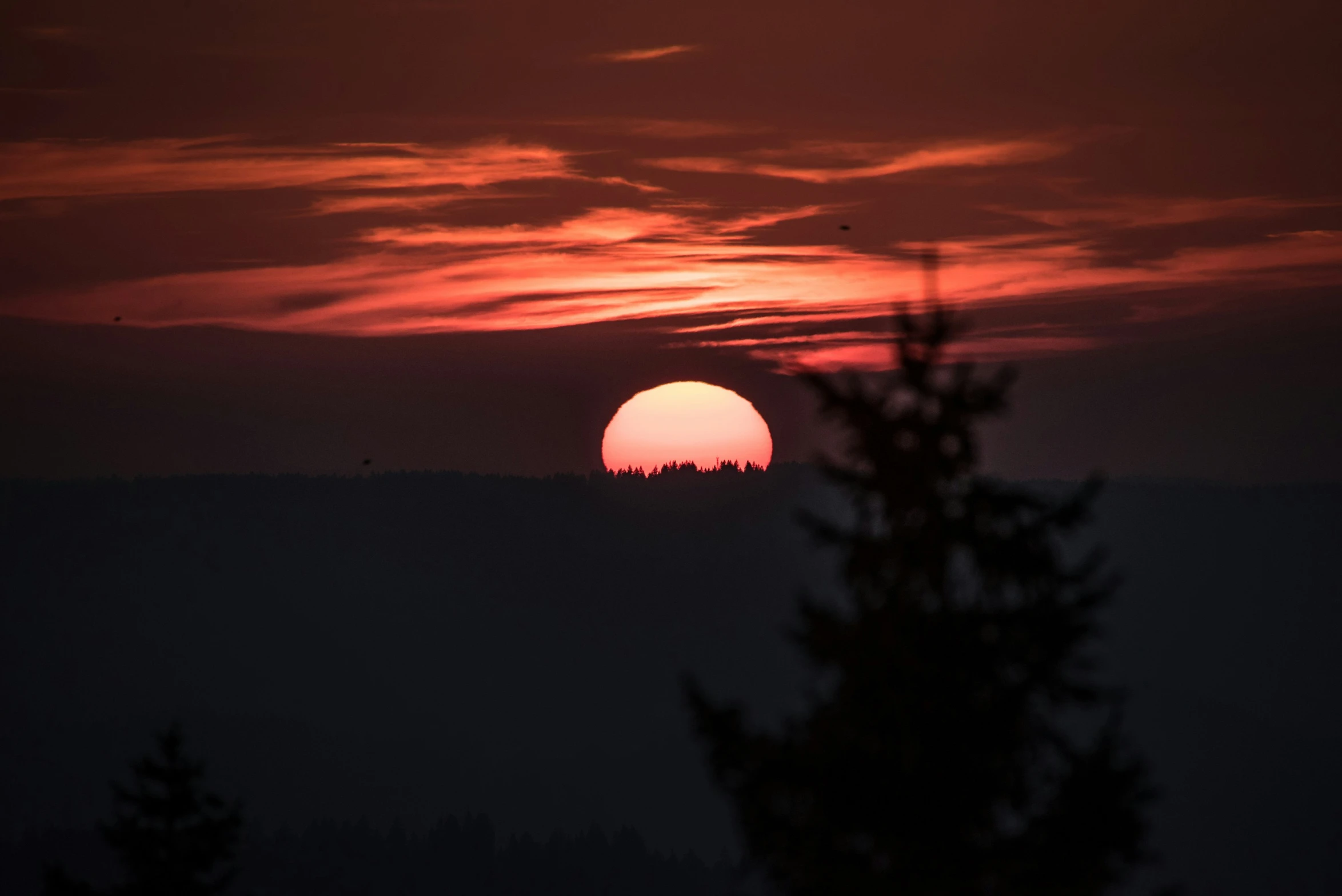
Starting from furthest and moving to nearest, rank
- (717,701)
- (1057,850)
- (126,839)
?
1. (126,839)
2. (717,701)
3. (1057,850)

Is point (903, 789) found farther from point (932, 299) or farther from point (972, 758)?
point (932, 299)

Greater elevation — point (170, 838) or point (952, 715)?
point (170, 838)

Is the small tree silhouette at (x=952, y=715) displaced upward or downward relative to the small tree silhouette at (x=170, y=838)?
downward

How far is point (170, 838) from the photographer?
21.3 metres

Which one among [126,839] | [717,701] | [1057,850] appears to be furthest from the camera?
[126,839]

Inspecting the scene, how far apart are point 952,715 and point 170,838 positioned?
14.7 meters

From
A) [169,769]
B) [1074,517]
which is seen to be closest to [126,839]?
[169,769]

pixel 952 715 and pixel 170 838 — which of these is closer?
pixel 952 715

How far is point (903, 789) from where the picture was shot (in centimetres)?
1095

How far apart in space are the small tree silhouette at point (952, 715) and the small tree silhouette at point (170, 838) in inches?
500

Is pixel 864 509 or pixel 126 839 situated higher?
pixel 126 839

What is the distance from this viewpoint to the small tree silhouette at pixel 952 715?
430 inches

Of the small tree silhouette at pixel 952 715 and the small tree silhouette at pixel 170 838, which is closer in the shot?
the small tree silhouette at pixel 952 715

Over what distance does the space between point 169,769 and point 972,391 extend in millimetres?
15317
